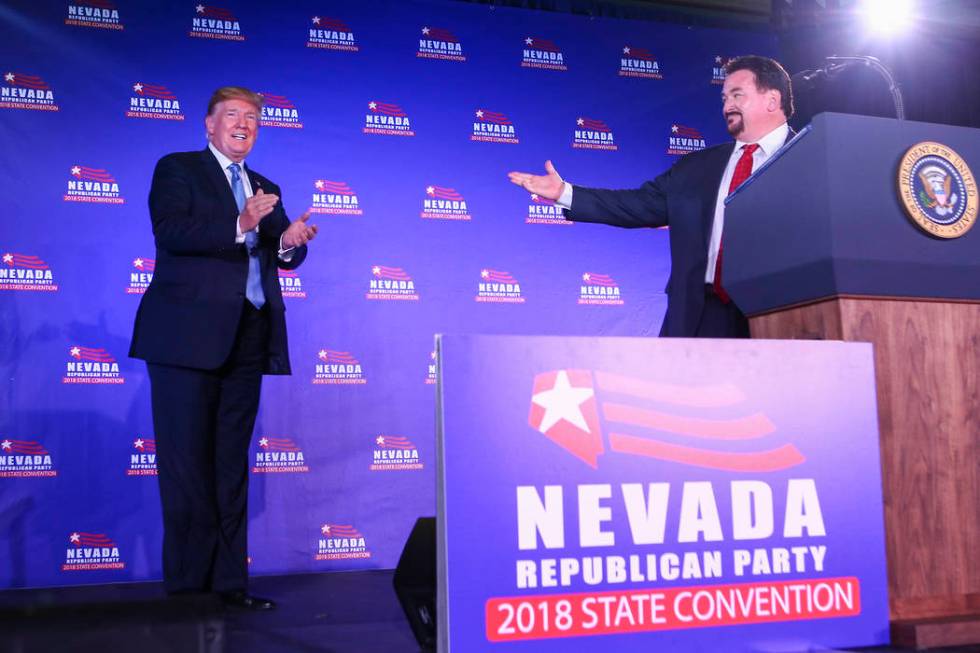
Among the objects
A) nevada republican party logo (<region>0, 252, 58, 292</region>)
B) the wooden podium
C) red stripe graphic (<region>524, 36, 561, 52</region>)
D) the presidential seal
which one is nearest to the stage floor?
the wooden podium

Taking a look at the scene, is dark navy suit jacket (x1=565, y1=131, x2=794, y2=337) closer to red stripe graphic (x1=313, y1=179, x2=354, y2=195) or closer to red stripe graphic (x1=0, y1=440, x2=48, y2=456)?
red stripe graphic (x1=313, y1=179, x2=354, y2=195)

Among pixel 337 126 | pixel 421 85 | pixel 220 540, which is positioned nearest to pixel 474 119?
pixel 421 85

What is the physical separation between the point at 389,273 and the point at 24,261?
1685 mm

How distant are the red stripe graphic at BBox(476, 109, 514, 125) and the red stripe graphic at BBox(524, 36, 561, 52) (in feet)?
1.52

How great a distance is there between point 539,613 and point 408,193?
3368 millimetres

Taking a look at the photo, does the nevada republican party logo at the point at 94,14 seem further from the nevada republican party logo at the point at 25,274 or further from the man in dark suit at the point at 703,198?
the man in dark suit at the point at 703,198

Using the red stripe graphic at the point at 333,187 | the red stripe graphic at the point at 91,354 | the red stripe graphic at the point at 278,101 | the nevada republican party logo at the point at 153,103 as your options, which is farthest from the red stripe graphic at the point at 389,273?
the red stripe graphic at the point at 91,354

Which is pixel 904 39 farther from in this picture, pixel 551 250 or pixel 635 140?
pixel 551 250

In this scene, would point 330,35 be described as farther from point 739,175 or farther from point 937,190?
point 937,190

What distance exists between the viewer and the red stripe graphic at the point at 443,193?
4.47 metres

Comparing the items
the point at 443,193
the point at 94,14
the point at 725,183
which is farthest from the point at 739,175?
the point at 94,14

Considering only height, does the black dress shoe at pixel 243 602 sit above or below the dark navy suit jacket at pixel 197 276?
below

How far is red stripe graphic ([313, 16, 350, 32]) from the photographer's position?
4.46m

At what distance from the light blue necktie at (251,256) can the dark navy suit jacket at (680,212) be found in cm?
119
